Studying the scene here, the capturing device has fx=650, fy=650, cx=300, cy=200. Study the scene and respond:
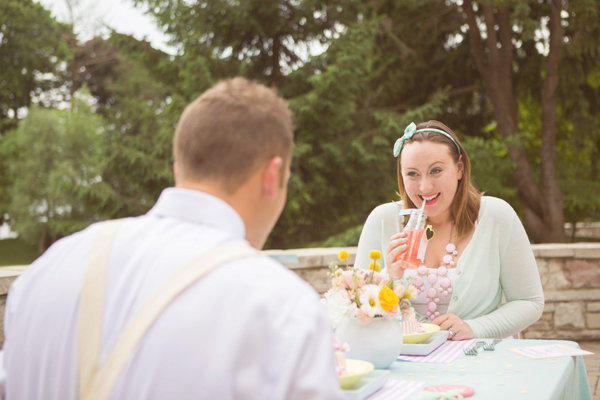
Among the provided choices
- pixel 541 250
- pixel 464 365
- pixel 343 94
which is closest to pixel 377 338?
pixel 464 365

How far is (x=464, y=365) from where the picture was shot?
2.17 m

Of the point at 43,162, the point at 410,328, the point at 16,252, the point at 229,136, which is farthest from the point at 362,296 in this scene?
the point at 16,252

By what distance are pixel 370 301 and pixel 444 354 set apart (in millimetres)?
472

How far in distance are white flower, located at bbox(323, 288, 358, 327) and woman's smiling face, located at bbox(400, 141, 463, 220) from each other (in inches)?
38.2

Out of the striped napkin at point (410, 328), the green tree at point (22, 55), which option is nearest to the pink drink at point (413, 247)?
the striped napkin at point (410, 328)

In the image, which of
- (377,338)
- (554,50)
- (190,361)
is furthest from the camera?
(554,50)

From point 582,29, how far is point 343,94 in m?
4.10

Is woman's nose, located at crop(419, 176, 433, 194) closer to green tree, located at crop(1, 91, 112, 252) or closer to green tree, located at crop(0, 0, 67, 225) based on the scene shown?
green tree, located at crop(1, 91, 112, 252)

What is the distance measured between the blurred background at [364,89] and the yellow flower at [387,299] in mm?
7524

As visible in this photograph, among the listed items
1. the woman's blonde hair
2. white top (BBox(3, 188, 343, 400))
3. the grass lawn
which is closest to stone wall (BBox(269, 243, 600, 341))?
the woman's blonde hair

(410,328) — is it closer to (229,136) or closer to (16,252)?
(229,136)

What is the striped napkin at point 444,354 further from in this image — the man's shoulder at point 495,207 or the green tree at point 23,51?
the green tree at point 23,51

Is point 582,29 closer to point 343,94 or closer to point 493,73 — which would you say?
point 493,73

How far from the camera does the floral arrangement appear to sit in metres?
2.06
